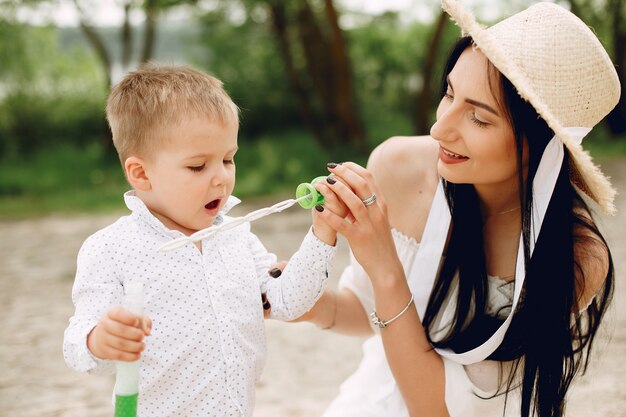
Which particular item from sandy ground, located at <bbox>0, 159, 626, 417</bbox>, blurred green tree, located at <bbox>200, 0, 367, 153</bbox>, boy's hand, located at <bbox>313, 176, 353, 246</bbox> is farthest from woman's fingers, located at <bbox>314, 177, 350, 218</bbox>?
blurred green tree, located at <bbox>200, 0, 367, 153</bbox>

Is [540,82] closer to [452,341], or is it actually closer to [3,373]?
[452,341]

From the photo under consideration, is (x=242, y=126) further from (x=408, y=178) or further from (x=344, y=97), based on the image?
(x=408, y=178)

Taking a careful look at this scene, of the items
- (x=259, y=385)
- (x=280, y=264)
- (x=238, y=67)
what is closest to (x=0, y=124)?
(x=238, y=67)

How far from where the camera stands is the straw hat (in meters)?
1.86

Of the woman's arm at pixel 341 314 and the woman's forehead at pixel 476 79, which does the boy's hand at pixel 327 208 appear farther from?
the woman's arm at pixel 341 314

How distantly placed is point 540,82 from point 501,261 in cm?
61

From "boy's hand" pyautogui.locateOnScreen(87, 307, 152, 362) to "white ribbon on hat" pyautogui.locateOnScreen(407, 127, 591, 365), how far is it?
3.24ft

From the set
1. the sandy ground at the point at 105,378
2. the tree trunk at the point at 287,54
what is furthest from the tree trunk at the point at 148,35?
the sandy ground at the point at 105,378

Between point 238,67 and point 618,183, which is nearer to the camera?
point 618,183

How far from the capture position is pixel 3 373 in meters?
3.89

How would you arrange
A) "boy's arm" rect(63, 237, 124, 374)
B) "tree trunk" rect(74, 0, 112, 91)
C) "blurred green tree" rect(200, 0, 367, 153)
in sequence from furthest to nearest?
1. "tree trunk" rect(74, 0, 112, 91)
2. "blurred green tree" rect(200, 0, 367, 153)
3. "boy's arm" rect(63, 237, 124, 374)

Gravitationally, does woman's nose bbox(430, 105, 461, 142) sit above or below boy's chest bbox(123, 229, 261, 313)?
above

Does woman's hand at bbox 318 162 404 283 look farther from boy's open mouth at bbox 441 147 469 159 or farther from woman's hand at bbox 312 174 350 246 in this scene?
boy's open mouth at bbox 441 147 469 159

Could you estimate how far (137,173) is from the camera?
171 centimetres
